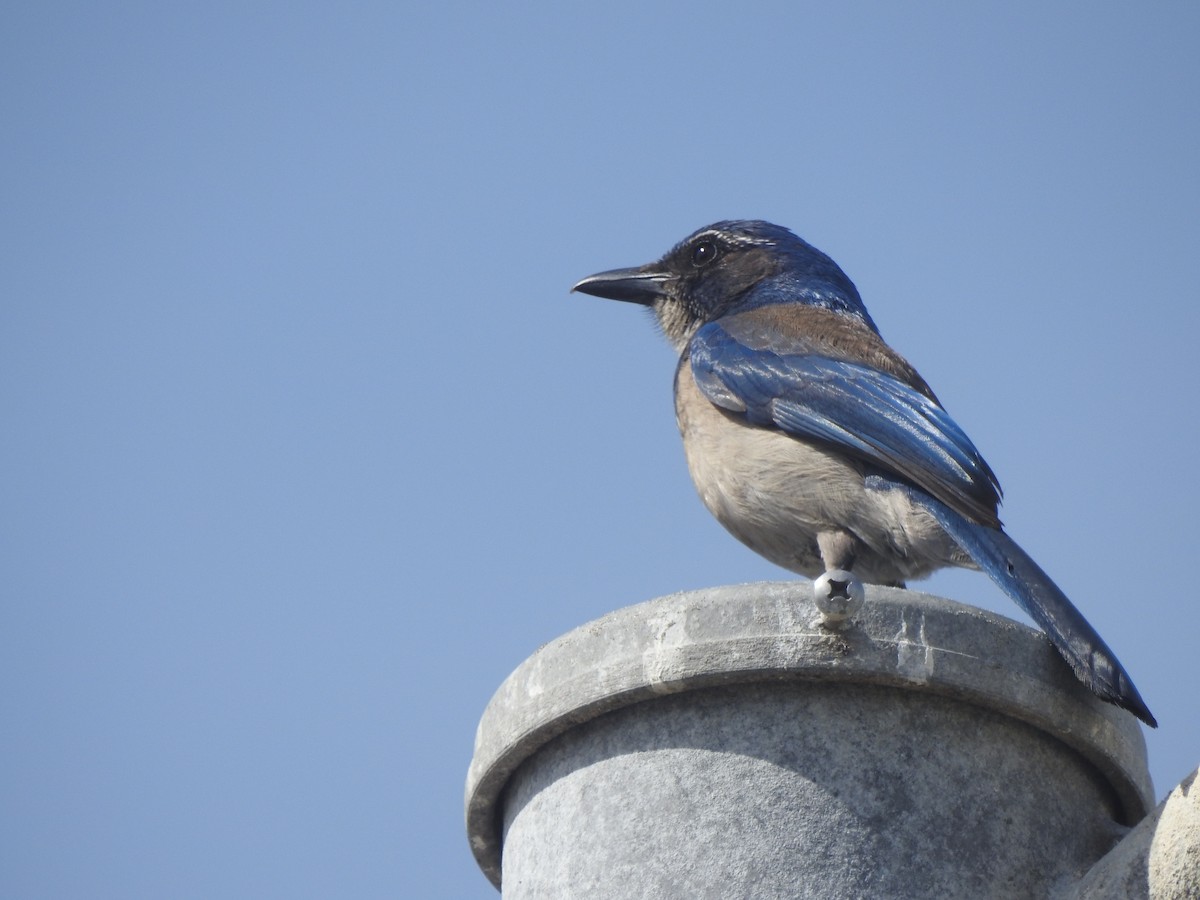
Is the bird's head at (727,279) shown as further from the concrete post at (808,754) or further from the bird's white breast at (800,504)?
the concrete post at (808,754)

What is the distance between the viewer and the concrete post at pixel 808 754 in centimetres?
326

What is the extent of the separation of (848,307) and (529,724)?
3.70 metres

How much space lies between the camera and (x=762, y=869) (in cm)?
321

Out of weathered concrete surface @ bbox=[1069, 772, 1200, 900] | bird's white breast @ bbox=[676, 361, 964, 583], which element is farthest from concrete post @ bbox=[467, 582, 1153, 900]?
bird's white breast @ bbox=[676, 361, 964, 583]

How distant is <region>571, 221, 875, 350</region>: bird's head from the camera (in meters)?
6.91

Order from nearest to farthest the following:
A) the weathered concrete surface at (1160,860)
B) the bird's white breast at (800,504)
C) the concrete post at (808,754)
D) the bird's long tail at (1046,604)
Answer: the weathered concrete surface at (1160,860) < the concrete post at (808,754) < the bird's long tail at (1046,604) < the bird's white breast at (800,504)

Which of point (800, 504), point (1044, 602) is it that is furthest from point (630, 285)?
point (1044, 602)

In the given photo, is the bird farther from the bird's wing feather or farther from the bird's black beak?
the bird's black beak

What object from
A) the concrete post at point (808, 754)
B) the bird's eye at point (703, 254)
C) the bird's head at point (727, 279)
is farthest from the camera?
the bird's eye at point (703, 254)

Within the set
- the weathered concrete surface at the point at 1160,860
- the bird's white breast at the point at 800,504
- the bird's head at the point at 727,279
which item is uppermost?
the bird's head at the point at 727,279

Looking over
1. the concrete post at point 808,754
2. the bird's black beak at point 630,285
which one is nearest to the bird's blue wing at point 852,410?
the bird's black beak at point 630,285

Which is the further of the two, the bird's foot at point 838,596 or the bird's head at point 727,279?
the bird's head at point 727,279

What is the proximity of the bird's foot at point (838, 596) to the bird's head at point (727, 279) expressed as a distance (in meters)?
3.55

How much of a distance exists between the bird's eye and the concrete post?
3905 mm
